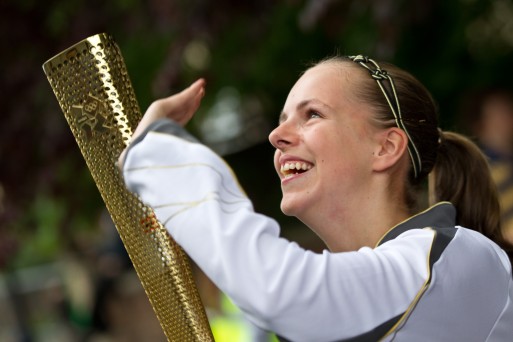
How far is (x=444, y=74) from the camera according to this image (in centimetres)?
590

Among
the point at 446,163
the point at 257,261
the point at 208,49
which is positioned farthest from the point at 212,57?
the point at 257,261

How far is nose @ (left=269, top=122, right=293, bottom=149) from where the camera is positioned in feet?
7.13

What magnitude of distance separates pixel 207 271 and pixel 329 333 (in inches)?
9.7

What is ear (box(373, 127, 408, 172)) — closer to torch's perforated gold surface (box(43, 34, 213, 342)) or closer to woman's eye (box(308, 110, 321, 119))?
woman's eye (box(308, 110, 321, 119))

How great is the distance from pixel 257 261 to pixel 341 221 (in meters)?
0.53

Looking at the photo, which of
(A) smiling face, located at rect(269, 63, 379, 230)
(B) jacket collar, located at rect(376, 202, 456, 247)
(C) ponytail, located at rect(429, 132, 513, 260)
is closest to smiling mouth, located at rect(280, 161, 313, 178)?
(A) smiling face, located at rect(269, 63, 379, 230)

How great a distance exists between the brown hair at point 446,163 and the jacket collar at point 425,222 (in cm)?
19

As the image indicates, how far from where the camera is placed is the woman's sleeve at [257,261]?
1745mm

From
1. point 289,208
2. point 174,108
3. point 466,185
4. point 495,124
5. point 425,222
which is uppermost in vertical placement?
point 174,108

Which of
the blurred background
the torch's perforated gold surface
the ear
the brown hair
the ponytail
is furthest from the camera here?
the blurred background

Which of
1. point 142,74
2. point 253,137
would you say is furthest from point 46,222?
point 142,74

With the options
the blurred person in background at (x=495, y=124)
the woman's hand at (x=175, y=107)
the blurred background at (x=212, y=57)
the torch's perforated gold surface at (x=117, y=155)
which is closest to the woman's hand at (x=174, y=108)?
the woman's hand at (x=175, y=107)

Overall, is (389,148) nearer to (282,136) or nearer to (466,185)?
(282,136)

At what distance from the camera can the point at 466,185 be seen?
8.97 ft
